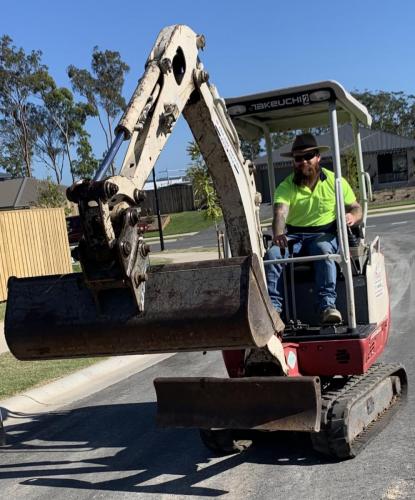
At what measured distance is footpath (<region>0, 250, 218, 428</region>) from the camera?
741cm

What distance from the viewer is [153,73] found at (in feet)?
14.3

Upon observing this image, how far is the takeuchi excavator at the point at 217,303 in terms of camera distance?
4.05 m

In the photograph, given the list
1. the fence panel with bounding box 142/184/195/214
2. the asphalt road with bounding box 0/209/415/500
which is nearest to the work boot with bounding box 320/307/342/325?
the asphalt road with bounding box 0/209/415/500

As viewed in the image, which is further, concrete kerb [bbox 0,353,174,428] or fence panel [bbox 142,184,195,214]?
fence panel [bbox 142,184,195,214]

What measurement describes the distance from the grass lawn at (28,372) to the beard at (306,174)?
13.7 ft

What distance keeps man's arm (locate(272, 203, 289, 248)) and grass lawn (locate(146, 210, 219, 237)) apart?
33654mm

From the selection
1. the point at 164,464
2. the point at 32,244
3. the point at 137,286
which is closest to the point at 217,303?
the point at 137,286

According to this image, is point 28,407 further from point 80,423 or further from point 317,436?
point 317,436

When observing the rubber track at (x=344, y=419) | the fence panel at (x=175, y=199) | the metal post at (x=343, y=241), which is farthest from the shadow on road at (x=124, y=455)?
the fence panel at (x=175, y=199)

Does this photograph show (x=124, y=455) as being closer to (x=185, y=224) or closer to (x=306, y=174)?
(x=306, y=174)

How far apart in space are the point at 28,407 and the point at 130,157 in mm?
4371

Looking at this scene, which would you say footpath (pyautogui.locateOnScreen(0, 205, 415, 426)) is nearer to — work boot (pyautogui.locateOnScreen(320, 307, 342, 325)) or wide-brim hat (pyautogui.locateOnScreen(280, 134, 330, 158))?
work boot (pyautogui.locateOnScreen(320, 307, 342, 325))

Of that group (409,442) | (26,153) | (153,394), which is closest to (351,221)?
(409,442)

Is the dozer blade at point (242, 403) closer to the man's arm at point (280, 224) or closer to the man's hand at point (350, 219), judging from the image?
the man's arm at point (280, 224)
